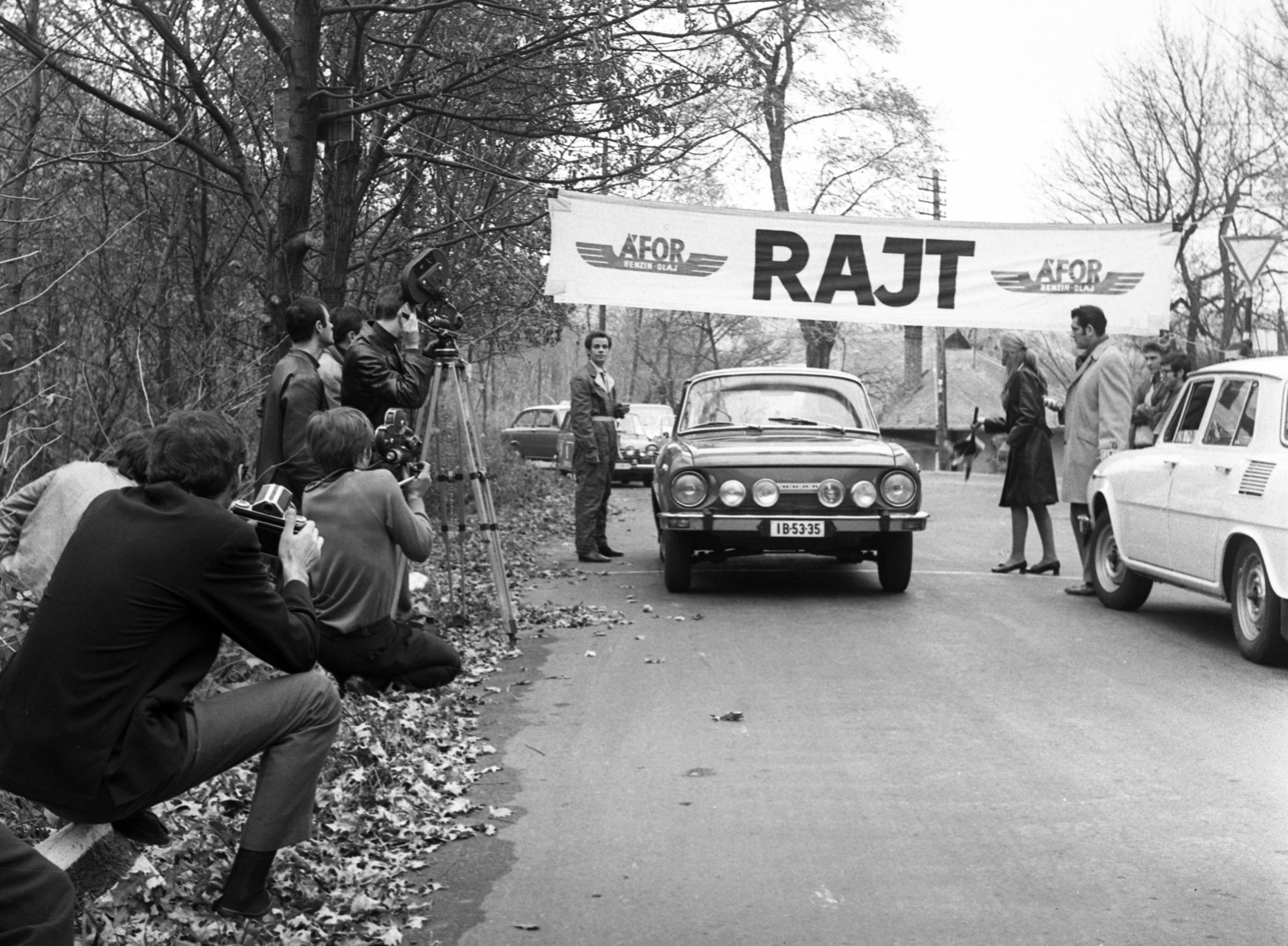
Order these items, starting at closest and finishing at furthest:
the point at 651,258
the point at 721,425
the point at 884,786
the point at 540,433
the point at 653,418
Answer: the point at 884,786 < the point at 721,425 < the point at 651,258 < the point at 653,418 < the point at 540,433

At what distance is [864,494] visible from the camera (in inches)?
433

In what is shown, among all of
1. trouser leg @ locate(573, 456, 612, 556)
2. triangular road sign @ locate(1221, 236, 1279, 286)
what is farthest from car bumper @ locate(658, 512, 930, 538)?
triangular road sign @ locate(1221, 236, 1279, 286)

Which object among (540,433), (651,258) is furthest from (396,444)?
(540,433)

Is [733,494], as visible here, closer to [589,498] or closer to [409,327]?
[589,498]

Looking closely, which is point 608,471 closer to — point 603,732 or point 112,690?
point 603,732

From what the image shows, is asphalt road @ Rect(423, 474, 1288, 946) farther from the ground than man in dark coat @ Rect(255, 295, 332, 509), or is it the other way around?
man in dark coat @ Rect(255, 295, 332, 509)

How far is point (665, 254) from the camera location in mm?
14391

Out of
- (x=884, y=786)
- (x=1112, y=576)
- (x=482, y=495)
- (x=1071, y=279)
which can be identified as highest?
(x=1071, y=279)

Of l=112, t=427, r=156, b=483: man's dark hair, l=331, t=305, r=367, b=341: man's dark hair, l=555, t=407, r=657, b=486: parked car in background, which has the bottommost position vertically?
l=555, t=407, r=657, b=486: parked car in background

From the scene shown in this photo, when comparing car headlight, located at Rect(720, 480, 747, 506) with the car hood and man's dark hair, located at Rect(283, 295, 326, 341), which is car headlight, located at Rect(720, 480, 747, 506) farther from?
man's dark hair, located at Rect(283, 295, 326, 341)

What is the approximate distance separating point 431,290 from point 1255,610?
5236mm

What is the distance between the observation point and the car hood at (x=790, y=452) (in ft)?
36.4

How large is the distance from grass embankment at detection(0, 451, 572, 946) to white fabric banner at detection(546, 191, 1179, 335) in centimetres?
711

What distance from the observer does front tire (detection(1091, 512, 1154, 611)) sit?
10.6 metres
